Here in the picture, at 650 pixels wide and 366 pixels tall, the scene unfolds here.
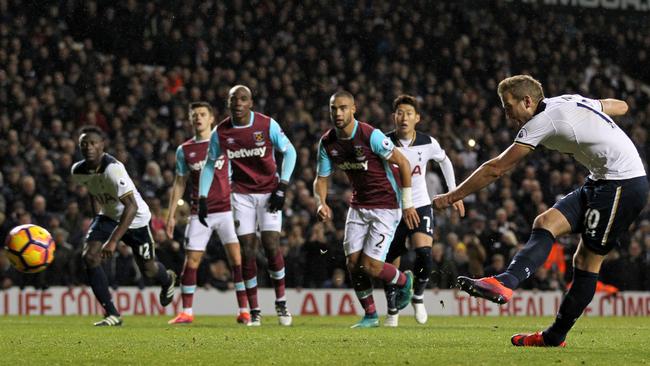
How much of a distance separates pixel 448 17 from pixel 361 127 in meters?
16.7

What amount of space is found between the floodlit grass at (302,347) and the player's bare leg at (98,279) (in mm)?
1039

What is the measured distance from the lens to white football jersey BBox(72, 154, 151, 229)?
1162 centimetres

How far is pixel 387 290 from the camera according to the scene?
11789mm

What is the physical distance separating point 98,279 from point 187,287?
1.18 meters

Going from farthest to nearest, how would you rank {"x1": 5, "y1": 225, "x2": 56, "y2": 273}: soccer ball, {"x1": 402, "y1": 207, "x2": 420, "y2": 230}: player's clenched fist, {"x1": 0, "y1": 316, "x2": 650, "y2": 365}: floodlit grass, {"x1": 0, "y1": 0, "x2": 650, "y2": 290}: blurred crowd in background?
{"x1": 0, "y1": 0, "x2": 650, "y2": 290}: blurred crowd in background → {"x1": 5, "y1": 225, "x2": 56, "y2": 273}: soccer ball → {"x1": 402, "y1": 207, "x2": 420, "y2": 230}: player's clenched fist → {"x1": 0, "y1": 316, "x2": 650, "y2": 365}: floodlit grass

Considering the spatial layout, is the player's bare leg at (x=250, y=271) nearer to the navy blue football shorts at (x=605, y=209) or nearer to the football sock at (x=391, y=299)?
the football sock at (x=391, y=299)

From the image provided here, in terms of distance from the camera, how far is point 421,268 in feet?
40.9

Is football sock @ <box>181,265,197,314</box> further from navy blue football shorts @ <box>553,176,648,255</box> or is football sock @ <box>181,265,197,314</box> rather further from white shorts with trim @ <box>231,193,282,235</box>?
navy blue football shorts @ <box>553,176,648,255</box>

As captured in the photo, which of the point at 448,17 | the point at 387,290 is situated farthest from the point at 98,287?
the point at 448,17

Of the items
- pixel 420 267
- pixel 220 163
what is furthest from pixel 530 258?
pixel 220 163

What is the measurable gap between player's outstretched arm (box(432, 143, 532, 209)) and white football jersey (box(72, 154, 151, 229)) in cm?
539

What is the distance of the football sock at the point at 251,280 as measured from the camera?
11836 mm

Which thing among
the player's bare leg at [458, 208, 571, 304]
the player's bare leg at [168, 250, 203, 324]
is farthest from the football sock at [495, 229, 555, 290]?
the player's bare leg at [168, 250, 203, 324]

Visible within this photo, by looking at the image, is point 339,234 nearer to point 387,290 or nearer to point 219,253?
point 219,253
